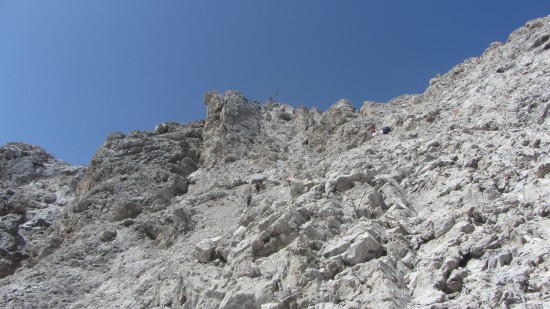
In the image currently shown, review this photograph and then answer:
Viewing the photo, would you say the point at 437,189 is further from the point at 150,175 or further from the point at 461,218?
the point at 150,175

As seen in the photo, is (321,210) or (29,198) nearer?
(321,210)

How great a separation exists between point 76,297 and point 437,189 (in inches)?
563

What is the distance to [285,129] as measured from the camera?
39.7 metres

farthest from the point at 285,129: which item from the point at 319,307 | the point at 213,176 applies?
the point at 319,307

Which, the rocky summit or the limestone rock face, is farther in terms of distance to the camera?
the limestone rock face

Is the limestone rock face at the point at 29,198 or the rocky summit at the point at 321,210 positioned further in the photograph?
the limestone rock face at the point at 29,198

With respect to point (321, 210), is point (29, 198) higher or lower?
higher

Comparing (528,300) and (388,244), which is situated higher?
(388,244)

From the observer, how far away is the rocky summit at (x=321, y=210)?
38.0 ft

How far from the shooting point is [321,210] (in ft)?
52.6

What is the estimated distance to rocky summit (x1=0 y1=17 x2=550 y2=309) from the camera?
11578 mm

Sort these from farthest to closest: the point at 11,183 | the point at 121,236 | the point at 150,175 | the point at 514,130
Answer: the point at 11,183 < the point at 150,175 < the point at 121,236 < the point at 514,130

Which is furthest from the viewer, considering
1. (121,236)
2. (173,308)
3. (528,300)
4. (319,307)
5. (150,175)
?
(150,175)

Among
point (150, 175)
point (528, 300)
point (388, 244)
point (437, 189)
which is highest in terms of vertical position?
point (150, 175)
